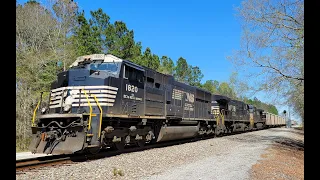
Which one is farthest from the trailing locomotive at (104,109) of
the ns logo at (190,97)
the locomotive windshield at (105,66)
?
the ns logo at (190,97)

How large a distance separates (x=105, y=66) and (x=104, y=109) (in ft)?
6.53

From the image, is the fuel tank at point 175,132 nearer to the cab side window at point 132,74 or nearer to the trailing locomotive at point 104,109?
the trailing locomotive at point 104,109

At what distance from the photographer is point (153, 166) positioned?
8938 millimetres

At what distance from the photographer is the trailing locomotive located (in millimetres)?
9703

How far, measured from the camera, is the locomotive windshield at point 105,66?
11.3m

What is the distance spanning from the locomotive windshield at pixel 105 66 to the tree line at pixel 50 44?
8.31 metres

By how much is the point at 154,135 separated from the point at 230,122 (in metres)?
15.3

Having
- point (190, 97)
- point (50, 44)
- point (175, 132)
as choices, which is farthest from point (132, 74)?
point (50, 44)

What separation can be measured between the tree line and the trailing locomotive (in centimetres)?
757

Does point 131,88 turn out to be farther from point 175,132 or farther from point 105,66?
point 175,132

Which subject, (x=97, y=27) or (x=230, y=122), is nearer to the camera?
(x=230, y=122)
